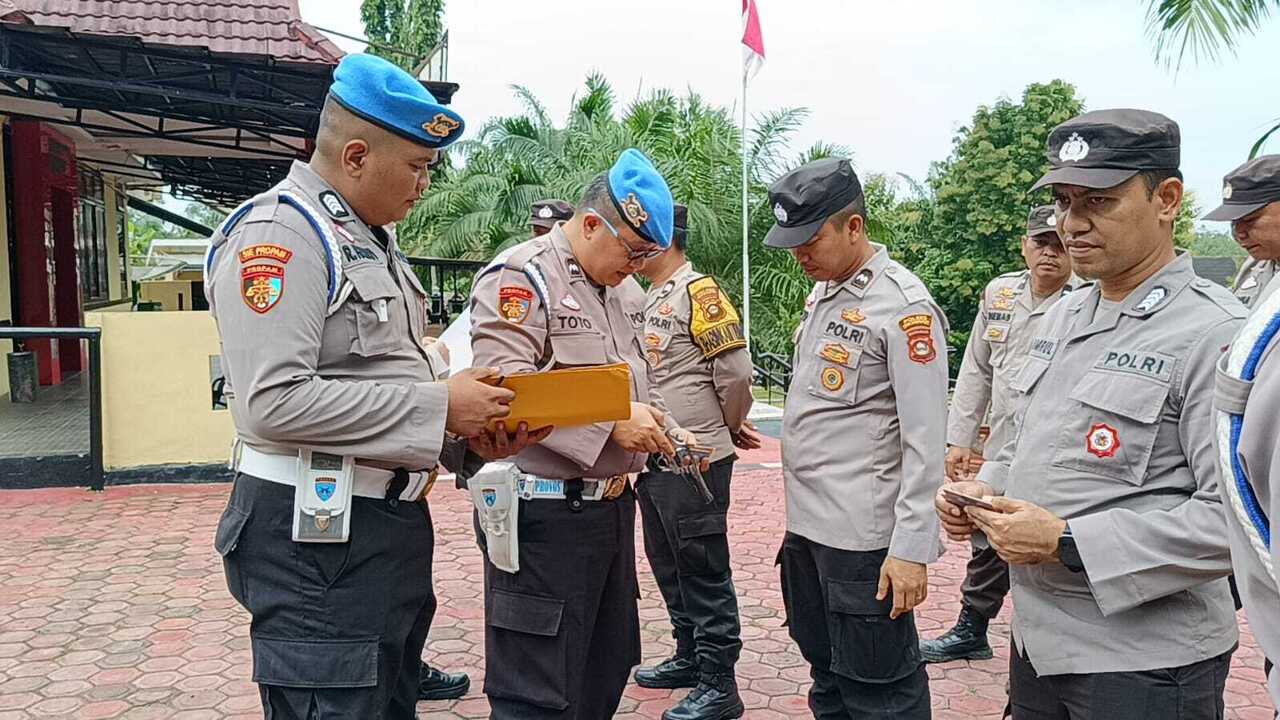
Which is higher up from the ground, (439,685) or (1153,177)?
(1153,177)

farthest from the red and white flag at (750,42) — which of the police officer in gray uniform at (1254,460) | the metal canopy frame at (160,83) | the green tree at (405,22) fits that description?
the green tree at (405,22)

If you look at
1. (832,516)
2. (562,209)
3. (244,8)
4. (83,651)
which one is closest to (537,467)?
(832,516)

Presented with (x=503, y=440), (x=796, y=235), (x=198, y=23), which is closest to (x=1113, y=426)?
(x=796, y=235)

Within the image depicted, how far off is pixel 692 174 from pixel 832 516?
12787mm

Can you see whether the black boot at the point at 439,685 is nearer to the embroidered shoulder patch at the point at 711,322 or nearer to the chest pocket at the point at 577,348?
the embroidered shoulder patch at the point at 711,322

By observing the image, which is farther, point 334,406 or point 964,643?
point 964,643

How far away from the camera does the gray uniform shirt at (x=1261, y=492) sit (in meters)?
0.95

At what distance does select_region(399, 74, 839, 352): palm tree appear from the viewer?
49.3 feet

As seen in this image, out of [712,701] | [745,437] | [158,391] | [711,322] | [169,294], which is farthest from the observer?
[169,294]

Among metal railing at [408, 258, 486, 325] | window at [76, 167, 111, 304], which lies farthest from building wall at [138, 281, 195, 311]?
metal railing at [408, 258, 486, 325]

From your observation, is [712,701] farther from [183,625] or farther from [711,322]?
[183,625]

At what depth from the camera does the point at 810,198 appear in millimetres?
2812

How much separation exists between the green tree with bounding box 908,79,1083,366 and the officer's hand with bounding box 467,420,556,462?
1716 centimetres

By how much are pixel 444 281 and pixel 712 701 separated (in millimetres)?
14267
